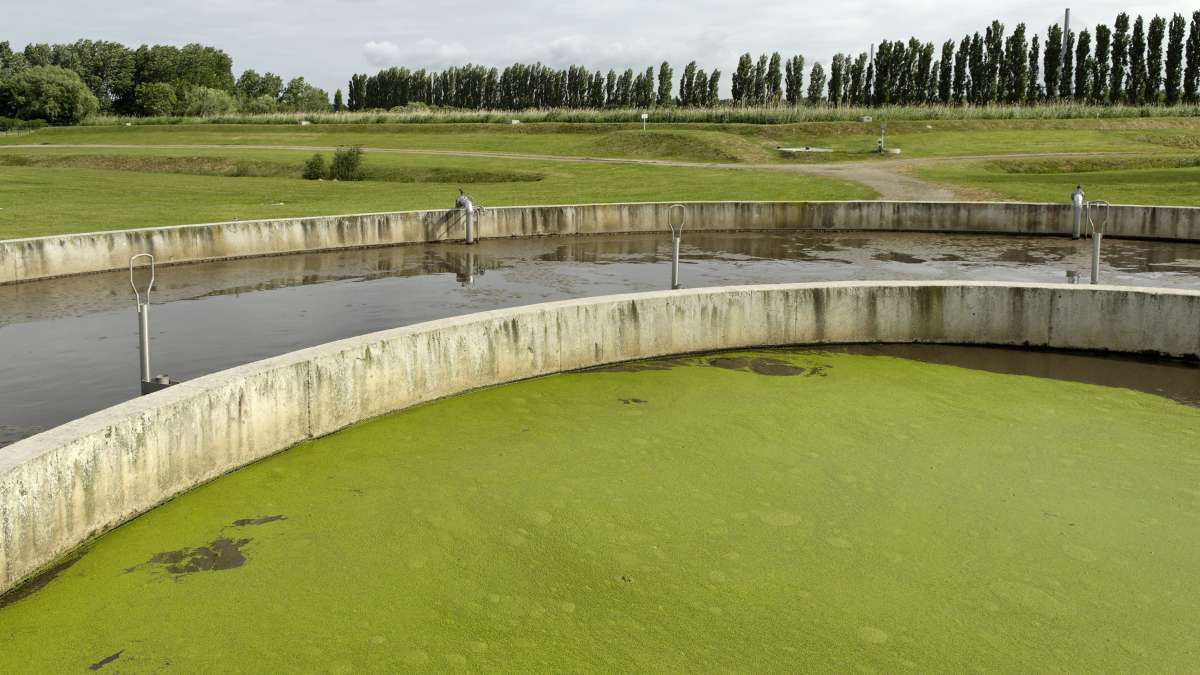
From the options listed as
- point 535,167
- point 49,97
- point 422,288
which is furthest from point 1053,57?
point 49,97

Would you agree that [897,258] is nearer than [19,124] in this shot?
Yes

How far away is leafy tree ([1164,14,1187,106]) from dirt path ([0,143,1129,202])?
3018cm

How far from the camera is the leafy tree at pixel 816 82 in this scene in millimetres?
72375

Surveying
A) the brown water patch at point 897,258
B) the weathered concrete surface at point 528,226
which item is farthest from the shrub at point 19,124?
the brown water patch at point 897,258

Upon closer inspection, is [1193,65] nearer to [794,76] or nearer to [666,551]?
[794,76]

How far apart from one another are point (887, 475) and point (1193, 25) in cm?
6526

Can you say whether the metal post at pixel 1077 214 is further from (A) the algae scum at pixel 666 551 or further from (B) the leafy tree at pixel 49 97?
(B) the leafy tree at pixel 49 97

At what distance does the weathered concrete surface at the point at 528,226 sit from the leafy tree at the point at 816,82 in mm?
52182

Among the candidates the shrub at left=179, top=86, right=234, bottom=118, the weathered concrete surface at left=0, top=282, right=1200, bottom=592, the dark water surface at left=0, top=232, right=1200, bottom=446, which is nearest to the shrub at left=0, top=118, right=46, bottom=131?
the shrub at left=179, top=86, right=234, bottom=118

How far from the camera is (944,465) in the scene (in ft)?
22.9

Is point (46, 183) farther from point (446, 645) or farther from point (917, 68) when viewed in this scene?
point (917, 68)

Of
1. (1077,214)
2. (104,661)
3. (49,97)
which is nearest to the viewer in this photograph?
(104,661)

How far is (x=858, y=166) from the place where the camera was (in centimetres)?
3416

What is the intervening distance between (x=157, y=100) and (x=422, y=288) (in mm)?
96185
